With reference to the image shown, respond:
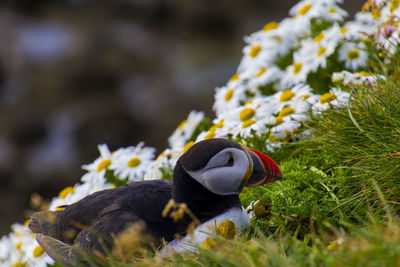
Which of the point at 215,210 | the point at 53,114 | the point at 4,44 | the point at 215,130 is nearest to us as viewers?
the point at 215,210

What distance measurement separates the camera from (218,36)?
8.84 meters

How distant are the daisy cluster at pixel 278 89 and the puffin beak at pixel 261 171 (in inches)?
31.2

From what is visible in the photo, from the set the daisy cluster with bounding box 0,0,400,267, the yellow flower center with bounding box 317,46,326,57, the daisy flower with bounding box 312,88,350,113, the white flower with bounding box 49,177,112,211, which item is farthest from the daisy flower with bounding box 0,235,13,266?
the yellow flower center with bounding box 317,46,326,57

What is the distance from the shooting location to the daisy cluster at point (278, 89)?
3229 millimetres

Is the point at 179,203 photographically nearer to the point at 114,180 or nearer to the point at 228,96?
the point at 114,180

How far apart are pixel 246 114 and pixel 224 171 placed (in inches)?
47.7

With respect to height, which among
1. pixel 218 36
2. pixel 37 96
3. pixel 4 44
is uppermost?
pixel 4 44

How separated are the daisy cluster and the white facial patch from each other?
3.03ft

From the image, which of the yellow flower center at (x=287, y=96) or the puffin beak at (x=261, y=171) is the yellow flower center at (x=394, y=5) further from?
the puffin beak at (x=261, y=171)

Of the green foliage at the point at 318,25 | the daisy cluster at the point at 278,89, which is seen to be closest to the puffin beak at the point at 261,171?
the daisy cluster at the point at 278,89

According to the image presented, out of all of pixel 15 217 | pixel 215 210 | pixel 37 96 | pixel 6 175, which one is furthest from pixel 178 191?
pixel 37 96

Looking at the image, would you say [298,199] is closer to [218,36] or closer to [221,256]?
[221,256]

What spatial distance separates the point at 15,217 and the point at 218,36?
15.0ft

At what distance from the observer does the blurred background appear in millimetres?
7621
